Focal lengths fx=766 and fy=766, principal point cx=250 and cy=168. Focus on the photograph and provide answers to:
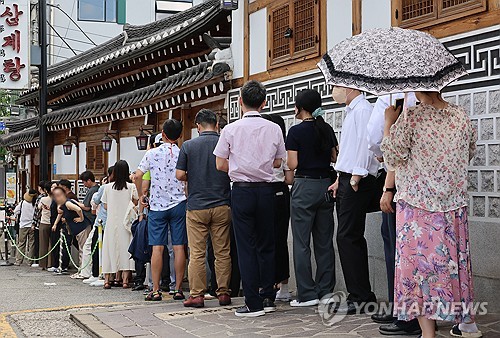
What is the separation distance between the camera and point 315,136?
7.65 m

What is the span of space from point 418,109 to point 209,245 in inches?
167

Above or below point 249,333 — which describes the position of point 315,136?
above

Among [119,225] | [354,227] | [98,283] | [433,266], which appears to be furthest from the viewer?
[98,283]

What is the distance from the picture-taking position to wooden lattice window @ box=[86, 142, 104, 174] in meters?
21.2

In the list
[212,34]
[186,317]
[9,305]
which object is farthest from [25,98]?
[186,317]

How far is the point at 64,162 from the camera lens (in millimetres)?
24859

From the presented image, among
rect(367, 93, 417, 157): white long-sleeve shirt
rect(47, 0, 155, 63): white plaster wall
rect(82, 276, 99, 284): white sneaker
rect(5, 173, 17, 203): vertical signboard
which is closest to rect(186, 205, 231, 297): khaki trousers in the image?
rect(367, 93, 417, 157): white long-sleeve shirt

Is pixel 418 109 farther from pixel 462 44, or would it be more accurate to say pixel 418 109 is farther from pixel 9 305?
pixel 9 305

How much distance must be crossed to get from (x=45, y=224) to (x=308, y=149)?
32.8 feet

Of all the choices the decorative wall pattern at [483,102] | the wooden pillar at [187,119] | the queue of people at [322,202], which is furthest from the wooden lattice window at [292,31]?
the wooden pillar at [187,119]

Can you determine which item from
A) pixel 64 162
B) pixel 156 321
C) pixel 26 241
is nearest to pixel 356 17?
pixel 156 321

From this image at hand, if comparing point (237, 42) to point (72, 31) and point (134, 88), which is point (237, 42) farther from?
point (72, 31)

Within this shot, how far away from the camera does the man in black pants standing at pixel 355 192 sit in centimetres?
697

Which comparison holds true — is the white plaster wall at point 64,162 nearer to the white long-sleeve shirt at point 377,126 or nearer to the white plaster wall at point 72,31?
the white plaster wall at point 72,31
